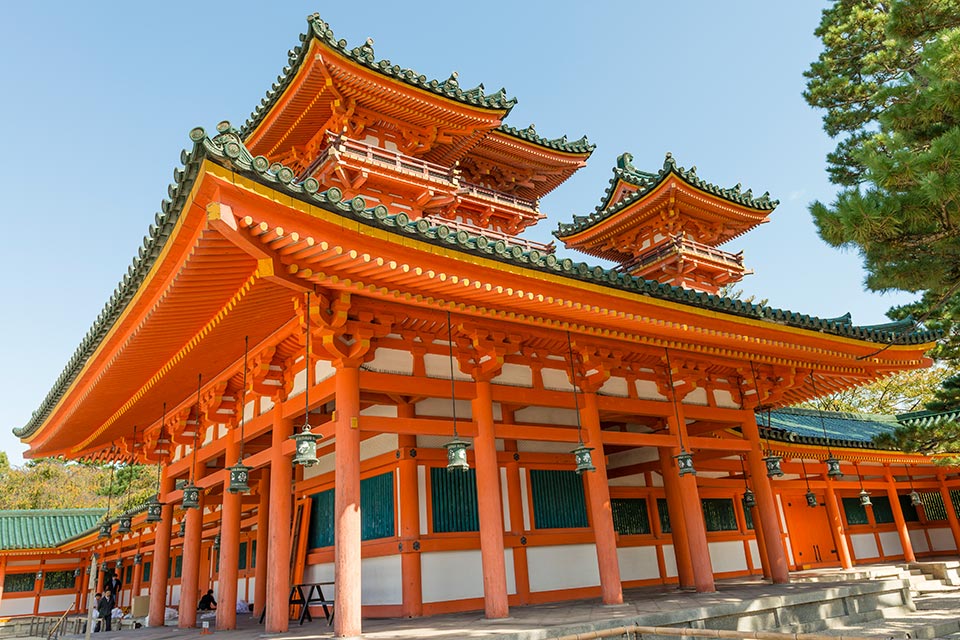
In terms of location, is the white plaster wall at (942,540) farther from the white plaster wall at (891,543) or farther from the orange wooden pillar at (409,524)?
the orange wooden pillar at (409,524)

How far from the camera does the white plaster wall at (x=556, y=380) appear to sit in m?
11.4

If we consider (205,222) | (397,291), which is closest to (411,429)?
(397,291)

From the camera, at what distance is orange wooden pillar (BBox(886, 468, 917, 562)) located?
20.8m

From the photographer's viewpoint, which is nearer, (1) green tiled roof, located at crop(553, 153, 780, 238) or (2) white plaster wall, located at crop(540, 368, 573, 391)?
(2) white plaster wall, located at crop(540, 368, 573, 391)

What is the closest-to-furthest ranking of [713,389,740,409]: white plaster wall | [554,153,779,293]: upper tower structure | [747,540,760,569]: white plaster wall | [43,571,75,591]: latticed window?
[713,389,740,409]: white plaster wall < [747,540,760,569]: white plaster wall < [554,153,779,293]: upper tower structure < [43,571,75,591]: latticed window

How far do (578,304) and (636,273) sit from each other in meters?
12.3

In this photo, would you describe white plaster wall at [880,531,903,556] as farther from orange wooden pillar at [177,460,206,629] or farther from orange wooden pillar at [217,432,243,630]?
orange wooden pillar at [177,460,206,629]

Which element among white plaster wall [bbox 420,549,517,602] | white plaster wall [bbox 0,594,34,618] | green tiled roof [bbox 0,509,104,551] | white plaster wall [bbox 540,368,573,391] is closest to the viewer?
white plaster wall [bbox 420,549,517,602]

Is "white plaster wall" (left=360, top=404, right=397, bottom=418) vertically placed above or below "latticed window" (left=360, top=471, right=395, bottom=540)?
above

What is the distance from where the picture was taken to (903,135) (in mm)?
8250

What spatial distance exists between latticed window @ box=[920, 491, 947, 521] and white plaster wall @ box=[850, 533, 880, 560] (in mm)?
3284

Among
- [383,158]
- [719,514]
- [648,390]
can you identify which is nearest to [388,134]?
[383,158]

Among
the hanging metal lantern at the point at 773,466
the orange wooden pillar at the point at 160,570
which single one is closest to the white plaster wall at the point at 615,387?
the hanging metal lantern at the point at 773,466

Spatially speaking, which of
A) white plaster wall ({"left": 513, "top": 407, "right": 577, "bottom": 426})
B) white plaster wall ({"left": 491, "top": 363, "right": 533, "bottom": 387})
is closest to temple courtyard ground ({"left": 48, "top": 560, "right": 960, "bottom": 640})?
white plaster wall ({"left": 513, "top": 407, "right": 577, "bottom": 426})
